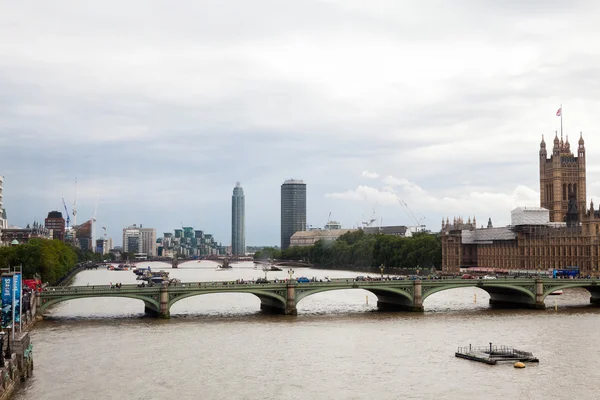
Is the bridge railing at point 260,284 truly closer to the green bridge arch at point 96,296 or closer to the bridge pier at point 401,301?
the green bridge arch at point 96,296

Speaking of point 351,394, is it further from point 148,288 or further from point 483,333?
point 148,288

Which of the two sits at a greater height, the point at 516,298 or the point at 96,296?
the point at 96,296

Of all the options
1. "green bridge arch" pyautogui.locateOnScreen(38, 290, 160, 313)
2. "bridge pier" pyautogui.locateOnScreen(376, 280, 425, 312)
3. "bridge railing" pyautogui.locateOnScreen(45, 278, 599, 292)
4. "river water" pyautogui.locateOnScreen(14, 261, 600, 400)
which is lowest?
"river water" pyautogui.locateOnScreen(14, 261, 600, 400)

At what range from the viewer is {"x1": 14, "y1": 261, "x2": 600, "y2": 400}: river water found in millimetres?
60750

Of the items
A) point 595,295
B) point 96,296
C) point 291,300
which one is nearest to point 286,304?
point 291,300

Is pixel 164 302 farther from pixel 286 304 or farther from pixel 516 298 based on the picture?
pixel 516 298

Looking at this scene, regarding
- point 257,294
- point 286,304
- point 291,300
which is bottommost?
point 286,304

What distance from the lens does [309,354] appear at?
247 feet

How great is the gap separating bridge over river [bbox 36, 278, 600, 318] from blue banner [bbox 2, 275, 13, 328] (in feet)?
75.0

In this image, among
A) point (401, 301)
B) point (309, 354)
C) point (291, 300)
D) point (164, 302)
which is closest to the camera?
point (309, 354)

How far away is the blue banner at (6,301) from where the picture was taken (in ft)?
224

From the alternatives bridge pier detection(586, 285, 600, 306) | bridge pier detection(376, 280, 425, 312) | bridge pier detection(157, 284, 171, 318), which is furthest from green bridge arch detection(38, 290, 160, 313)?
bridge pier detection(586, 285, 600, 306)

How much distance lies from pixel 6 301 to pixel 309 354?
2830 cm

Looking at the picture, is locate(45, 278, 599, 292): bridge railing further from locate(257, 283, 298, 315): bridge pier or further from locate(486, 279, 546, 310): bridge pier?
locate(486, 279, 546, 310): bridge pier
